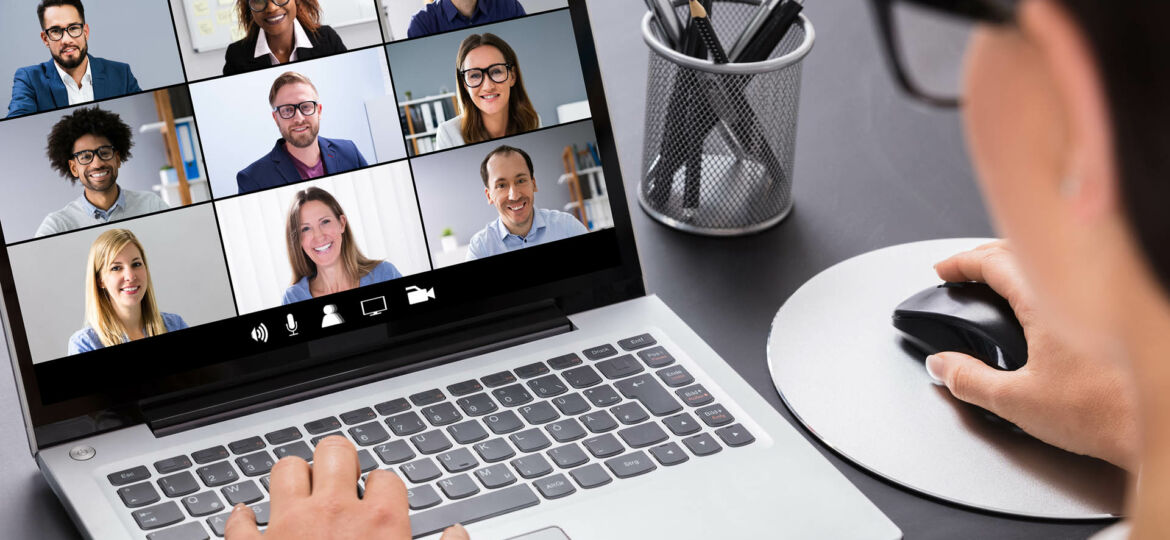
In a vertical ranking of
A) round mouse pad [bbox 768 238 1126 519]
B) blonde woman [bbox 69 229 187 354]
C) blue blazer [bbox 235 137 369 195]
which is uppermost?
blue blazer [bbox 235 137 369 195]

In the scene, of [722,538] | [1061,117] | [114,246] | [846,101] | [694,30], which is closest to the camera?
[1061,117]

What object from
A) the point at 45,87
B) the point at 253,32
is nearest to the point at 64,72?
the point at 45,87

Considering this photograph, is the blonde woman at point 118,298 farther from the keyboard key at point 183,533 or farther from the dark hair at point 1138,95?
the dark hair at point 1138,95

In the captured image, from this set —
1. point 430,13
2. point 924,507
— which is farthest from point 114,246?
point 924,507

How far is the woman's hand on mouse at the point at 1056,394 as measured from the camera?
701 mm

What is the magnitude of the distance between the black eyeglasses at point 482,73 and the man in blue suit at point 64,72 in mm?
254

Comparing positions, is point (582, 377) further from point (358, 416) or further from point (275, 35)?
point (275, 35)

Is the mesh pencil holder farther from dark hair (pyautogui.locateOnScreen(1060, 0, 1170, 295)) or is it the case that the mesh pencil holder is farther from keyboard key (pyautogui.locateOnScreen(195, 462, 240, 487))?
dark hair (pyautogui.locateOnScreen(1060, 0, 1170, 295))

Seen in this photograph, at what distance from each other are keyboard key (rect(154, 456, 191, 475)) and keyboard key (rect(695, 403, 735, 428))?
366 mm

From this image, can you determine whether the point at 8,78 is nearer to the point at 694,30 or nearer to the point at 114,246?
the point at 114,246

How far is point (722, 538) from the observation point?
657mm

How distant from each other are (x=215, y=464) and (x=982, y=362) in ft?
1.83

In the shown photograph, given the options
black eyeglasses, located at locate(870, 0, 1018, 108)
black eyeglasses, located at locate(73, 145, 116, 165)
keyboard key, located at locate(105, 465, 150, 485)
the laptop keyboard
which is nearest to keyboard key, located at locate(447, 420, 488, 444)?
the laptop keyboard

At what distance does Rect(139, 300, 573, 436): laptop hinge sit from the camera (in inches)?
30.6
